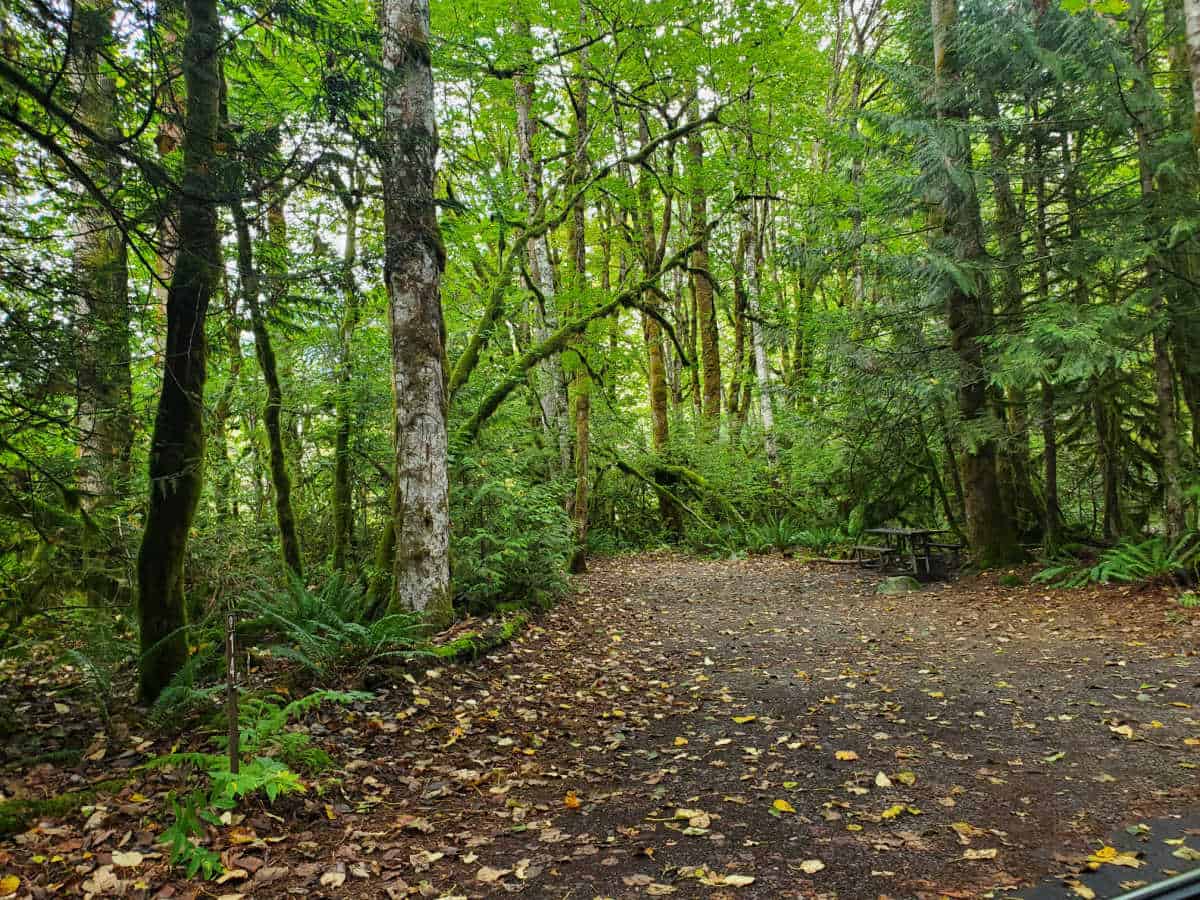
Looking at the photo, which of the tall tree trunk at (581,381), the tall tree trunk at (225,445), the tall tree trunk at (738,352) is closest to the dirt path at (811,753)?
the tall tree trunk at (225,445)

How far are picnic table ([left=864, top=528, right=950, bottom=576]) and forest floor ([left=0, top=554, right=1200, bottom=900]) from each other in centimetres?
330

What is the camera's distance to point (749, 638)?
23.9ft

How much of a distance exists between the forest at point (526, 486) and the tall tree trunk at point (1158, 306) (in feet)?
0.16

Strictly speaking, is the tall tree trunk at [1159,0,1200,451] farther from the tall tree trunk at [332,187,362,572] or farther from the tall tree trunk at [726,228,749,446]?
the tall tree trunk at [332,187,362,572]

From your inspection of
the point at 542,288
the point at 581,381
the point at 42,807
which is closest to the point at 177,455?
the point at 42,807

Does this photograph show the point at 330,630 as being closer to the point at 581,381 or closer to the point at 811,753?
the point at 811,753

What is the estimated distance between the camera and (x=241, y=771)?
353 cm

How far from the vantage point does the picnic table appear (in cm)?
1019

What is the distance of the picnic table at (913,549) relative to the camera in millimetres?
10188

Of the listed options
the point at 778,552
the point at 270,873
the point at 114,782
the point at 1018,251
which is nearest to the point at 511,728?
the point at 270,873

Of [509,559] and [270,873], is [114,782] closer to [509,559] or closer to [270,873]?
[270,873]

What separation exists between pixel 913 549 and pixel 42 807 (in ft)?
34.2

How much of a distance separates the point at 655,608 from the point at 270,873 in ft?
21.2

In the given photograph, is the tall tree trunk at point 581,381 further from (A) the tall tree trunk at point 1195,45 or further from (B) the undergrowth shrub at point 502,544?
(A) the tall tree trunk at point 1195,45
